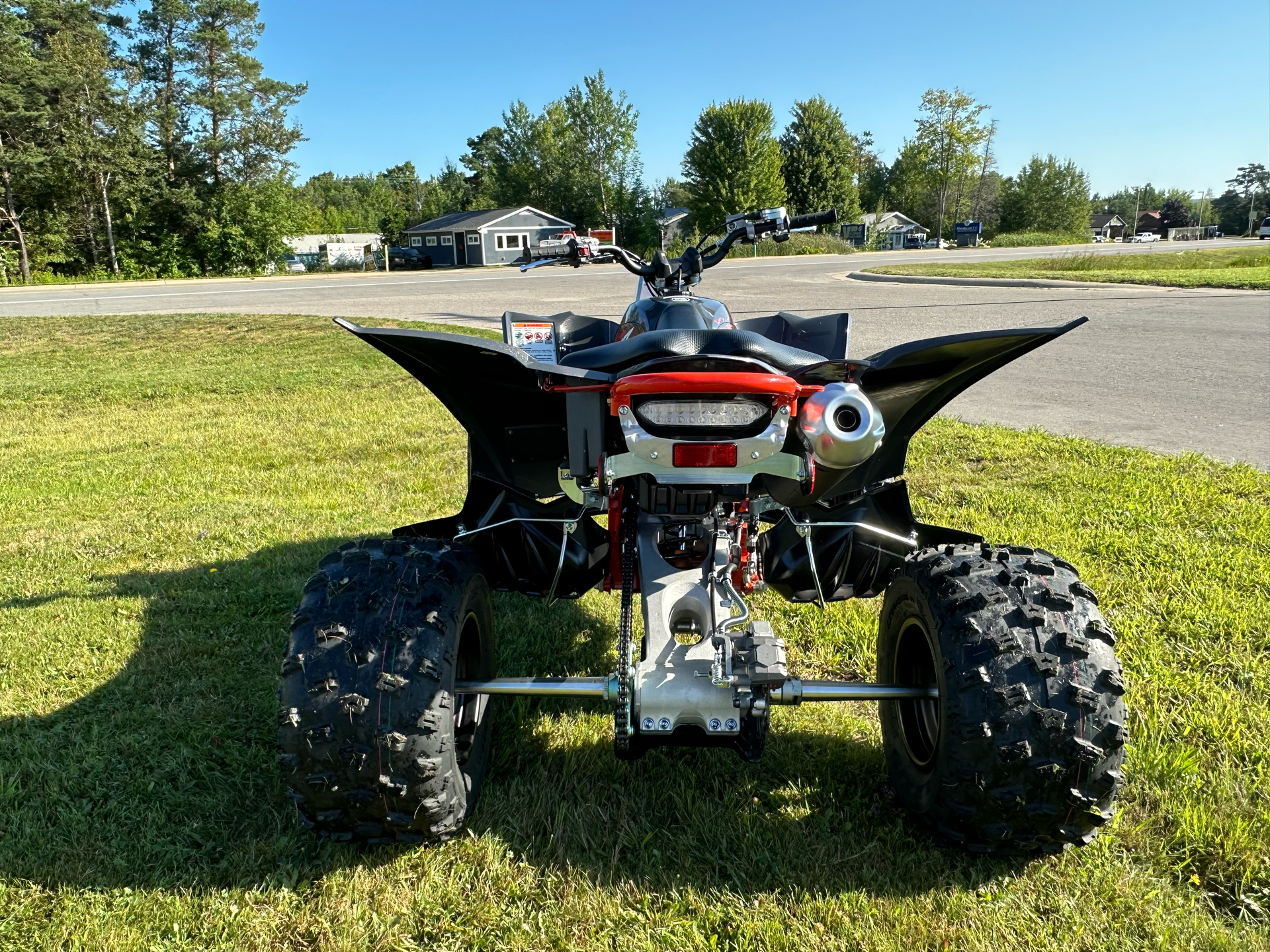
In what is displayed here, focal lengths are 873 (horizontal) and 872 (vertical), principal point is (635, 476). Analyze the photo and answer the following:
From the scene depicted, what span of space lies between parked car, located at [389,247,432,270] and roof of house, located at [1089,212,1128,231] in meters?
82.3

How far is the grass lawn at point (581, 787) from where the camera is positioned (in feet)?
6.83

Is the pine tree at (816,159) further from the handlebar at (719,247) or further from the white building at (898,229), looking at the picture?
the handlebar at (719,247)

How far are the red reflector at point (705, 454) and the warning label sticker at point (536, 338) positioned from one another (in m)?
1.39

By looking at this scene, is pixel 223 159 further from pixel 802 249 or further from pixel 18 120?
pixel 802 249

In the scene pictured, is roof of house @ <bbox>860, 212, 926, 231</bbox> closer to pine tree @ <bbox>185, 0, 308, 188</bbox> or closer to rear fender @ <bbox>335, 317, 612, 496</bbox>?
pine tree @ <bbox>185, 0, 308, 188</bbox>

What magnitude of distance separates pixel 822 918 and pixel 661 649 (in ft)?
2.41

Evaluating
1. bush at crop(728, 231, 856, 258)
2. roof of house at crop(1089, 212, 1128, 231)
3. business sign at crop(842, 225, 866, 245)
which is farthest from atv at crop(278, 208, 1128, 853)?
roof of house at crop(1089, 212, 1128, 231)

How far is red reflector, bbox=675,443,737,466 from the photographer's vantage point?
6.84 feet

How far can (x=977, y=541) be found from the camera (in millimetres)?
2754

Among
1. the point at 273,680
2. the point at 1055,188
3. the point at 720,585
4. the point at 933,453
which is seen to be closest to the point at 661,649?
the point at 720,585

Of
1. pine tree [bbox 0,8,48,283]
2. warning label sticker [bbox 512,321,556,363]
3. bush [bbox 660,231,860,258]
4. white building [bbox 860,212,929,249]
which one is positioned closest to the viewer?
warning label sticker [bbox 512,321,556,363]

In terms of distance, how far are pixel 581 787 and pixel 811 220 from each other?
8.23 feet

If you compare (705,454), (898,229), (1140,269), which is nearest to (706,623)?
(705,454)

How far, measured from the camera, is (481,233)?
58.0 metres
